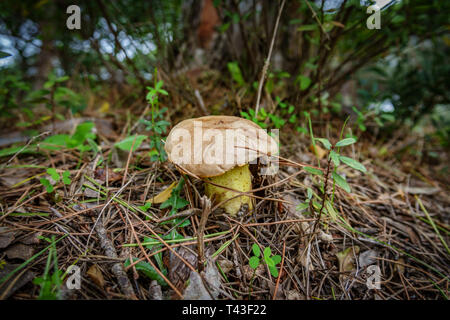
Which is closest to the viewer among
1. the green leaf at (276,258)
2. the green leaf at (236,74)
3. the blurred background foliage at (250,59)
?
the green leaf at (276,258)

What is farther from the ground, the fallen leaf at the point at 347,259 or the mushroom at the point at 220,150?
the mushroom at the point at 220,150

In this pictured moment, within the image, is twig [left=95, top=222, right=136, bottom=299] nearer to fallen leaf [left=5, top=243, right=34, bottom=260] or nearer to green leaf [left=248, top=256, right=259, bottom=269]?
fallen leaf [left=5, top=243, right=34, bottom=260]

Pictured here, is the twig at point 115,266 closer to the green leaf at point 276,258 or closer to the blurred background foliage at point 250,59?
the green leaf at point 276,258

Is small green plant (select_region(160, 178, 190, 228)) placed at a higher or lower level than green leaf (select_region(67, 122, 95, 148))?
lower

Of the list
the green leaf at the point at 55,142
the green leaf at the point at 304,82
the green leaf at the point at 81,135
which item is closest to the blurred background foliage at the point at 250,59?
the green leaf at the point at 304,82

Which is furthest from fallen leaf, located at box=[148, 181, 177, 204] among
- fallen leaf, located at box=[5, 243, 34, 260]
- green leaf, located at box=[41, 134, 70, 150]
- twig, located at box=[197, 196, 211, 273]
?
green leaf, located at box=[41, 134, 70, 150]

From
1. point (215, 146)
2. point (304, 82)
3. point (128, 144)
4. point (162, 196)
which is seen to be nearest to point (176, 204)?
point (162, 196)
